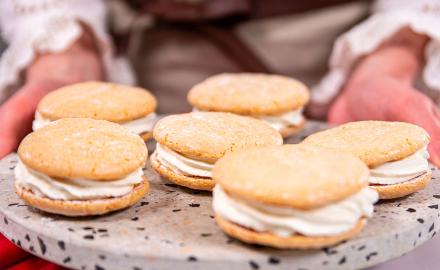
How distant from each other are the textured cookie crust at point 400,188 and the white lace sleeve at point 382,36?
2.06 ft

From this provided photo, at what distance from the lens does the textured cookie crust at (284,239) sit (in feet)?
2.88

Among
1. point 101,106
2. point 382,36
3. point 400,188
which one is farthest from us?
point 382,36

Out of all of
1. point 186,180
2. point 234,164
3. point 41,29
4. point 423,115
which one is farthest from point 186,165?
point 41,29

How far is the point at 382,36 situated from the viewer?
1.73 m

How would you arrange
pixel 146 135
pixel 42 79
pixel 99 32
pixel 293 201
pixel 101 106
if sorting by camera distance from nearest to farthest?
pixel 293 201, pixel 101 106, pixel 146 135, pixel 42 79, pixel 99 32

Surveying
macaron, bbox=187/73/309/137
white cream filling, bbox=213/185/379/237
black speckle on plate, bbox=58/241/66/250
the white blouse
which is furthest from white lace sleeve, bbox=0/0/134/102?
white cream filling, bbox=213/185/379/237

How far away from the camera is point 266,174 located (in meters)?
0.90

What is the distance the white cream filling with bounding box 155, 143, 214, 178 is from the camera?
113 cm

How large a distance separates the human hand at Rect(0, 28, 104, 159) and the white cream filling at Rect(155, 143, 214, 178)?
42cm

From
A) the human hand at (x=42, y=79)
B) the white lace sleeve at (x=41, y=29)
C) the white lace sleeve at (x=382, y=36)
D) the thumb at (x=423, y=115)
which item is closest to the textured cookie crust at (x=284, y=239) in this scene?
the thumb at (x=423, y=115)

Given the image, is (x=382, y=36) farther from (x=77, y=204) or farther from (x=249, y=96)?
(x=77, y=204)

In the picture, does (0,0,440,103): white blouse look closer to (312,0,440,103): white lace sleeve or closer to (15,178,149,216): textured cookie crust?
(312,0,440,103): white lace sleeve

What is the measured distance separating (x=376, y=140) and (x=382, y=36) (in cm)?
70

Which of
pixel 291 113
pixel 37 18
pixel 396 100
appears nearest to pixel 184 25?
pixel 37 18
